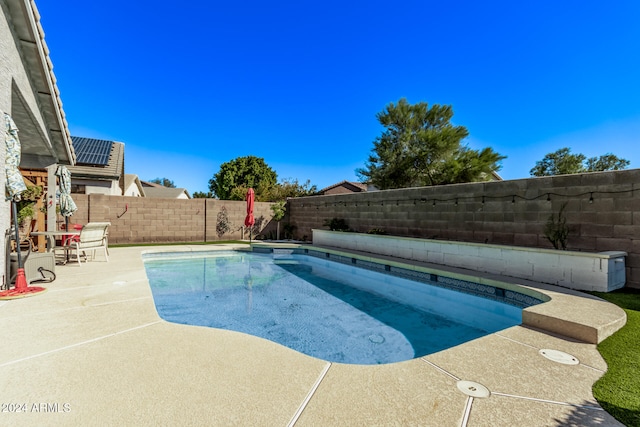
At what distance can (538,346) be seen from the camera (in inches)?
112

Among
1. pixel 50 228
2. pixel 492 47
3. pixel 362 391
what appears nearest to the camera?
pixel 362 391

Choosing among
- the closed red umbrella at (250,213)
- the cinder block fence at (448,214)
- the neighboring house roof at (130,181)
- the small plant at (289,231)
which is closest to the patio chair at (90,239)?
the cinder block fence at (448,214)

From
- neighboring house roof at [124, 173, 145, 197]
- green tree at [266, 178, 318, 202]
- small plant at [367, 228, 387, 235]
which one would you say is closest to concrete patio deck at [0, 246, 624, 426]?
small plant at [367, 228, 387, 235]

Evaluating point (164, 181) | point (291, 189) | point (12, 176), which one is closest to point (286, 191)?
point (291, 189)

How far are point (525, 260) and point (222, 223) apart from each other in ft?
41.2

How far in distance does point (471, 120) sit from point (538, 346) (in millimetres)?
24221

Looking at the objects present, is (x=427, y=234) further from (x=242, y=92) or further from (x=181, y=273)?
(x=242, y=92)

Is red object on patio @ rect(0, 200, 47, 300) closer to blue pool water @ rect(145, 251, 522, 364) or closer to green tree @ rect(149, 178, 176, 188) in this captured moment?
blue pool water @ rect(145, 251, 522, 364)

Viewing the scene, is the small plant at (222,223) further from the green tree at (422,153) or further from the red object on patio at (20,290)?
the green tree at (422,153)

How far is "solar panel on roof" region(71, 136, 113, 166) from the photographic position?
1482cm

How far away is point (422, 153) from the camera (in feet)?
76.3

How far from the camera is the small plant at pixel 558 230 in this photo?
5855 millimetres

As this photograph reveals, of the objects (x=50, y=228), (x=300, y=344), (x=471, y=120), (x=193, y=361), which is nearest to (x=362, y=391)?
(x=193, y=361)

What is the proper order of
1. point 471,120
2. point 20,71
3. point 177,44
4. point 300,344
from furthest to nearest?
point 471,120 → point 177,44 → point 20,71 → point 300,344
